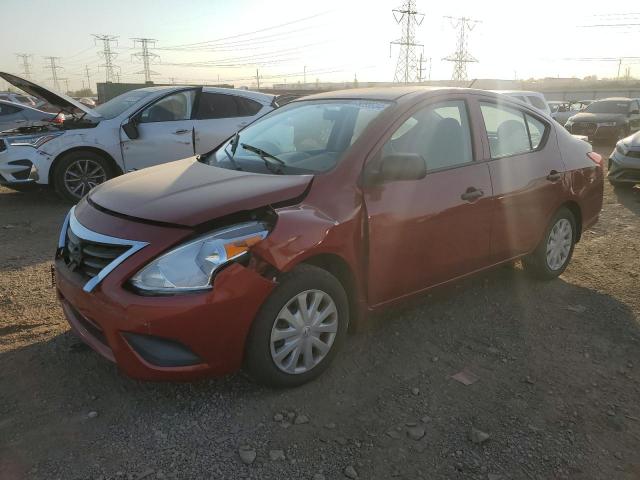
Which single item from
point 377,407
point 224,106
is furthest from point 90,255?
point 224,106

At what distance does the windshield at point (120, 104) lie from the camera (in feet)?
25.4

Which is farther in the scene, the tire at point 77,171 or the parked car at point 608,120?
the parked car at point 608,120

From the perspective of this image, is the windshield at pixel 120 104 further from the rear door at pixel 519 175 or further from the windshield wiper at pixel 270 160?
the rear door at pixel 519 175

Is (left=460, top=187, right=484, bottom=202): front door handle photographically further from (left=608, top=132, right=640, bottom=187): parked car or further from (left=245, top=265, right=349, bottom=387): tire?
(left=608, top=132, right=640, bottom=187): parked car

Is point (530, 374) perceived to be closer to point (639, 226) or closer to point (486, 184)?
point (486, 184)

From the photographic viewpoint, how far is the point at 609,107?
1834cm

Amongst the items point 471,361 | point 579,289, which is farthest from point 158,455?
point 579,289

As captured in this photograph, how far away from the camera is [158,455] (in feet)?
8.01

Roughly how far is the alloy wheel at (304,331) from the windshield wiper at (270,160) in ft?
2.85

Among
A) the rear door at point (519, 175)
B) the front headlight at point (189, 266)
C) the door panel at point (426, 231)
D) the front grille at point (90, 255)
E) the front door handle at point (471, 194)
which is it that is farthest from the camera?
the rear door at point (519, 175)

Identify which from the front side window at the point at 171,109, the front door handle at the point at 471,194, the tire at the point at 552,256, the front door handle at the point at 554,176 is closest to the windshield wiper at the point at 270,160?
the front door handle at the point at 471,194

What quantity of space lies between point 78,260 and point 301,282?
119 centimetres

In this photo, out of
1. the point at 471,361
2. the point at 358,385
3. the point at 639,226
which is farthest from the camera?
the point at 639,226

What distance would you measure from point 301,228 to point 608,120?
1768cm
